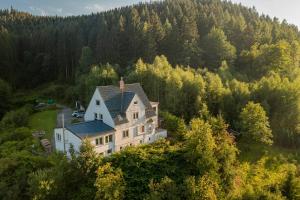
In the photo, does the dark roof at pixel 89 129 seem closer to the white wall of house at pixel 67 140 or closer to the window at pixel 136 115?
the white wall of house at pixel 67 140

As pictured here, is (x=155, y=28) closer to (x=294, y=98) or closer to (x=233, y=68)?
(x=233, y=68)

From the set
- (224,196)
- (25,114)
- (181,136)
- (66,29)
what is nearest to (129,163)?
(224,196)

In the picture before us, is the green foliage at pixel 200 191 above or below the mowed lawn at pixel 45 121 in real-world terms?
below

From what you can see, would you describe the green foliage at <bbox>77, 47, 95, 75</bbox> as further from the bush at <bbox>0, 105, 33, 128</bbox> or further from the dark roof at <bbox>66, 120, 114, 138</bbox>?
the dark roof at <bbox>66, 120, 114, 138</bbox>

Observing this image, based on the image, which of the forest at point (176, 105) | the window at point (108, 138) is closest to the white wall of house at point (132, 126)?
the window at point (108, 138)

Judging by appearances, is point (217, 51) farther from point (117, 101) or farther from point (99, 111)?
point (99, 111)

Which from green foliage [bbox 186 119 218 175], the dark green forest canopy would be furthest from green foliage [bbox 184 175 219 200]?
the dark green forest canopy

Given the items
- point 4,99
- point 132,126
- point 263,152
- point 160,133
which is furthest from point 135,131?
point 4,99
